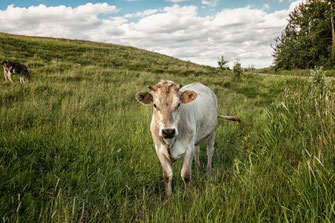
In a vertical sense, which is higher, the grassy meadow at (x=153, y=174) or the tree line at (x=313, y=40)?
the tree line at (x=313, y=40)

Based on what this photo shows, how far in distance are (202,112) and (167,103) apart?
145 centimetres

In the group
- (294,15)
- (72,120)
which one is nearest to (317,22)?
(294,15)

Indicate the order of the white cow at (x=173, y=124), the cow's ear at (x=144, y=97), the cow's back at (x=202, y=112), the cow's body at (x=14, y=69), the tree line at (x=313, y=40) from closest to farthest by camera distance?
Result: the white cow at (x=173, y=124) < the cow's ear at (x=144, y=97) < the cow's back at (x=202, y=112) < the cow's body at (x=14, y=69) < the tree line at (x=313, y=40)

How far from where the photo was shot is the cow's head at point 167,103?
10.0 ft

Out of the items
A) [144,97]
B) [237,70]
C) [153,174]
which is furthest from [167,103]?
[237,70]

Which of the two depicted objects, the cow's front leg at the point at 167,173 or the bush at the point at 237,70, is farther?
the bush at the point at 237,70

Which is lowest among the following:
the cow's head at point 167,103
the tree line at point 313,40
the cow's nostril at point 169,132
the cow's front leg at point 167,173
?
the cow's front leg at point 167,173

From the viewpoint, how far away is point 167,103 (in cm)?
332

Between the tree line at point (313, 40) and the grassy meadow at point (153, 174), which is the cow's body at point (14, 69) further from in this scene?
the tree line at point (313, 40)

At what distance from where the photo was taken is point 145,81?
46.2 ft

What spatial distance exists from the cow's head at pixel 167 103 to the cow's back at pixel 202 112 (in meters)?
0.59

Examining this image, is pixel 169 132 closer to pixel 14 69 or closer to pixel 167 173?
pixel 167 173

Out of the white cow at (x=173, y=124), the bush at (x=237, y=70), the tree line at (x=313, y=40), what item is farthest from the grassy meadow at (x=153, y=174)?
the tree line at (x=313, y=40)

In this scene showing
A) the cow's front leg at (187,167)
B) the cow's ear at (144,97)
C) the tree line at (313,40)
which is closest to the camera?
the cow's ear at (144,97)
